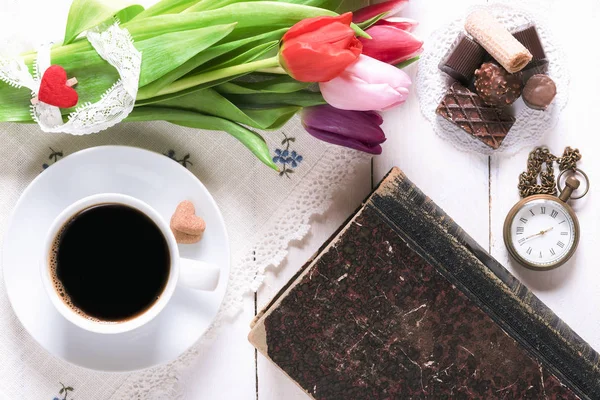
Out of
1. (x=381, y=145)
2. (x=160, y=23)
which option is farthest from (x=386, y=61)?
(x=160, y=23)

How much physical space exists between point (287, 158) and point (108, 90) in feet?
0.94

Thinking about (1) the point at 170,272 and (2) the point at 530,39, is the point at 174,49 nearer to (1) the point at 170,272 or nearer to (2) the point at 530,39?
(1) the point at 170,272

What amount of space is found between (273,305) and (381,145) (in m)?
0.29

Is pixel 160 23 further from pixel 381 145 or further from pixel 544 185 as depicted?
pixel 544 185

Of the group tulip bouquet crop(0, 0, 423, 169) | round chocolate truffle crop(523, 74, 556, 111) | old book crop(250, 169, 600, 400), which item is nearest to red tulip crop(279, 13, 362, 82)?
tulip bouquet crop(0, 0, 423, 169)

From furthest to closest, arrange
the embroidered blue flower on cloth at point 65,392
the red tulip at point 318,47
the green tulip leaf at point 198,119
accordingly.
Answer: the embroidered blue flower on cloth at point 65,392
the green tulip leaf at point 198,119
the red tulip at point 318,47

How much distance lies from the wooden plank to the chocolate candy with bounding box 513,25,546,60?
0.23 feet

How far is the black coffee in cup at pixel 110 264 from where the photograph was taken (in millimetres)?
1015

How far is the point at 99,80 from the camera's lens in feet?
3.26

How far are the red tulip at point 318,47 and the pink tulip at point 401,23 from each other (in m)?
0.11

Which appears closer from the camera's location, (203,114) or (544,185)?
(203,114)

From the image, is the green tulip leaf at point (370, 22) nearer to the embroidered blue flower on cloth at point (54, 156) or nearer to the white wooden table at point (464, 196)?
the white wooden table at point (464, 196)

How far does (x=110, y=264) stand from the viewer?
1048 millimetres

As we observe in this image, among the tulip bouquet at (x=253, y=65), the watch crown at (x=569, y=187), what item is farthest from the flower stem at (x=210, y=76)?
the watch crown at (x=569, y=187)
